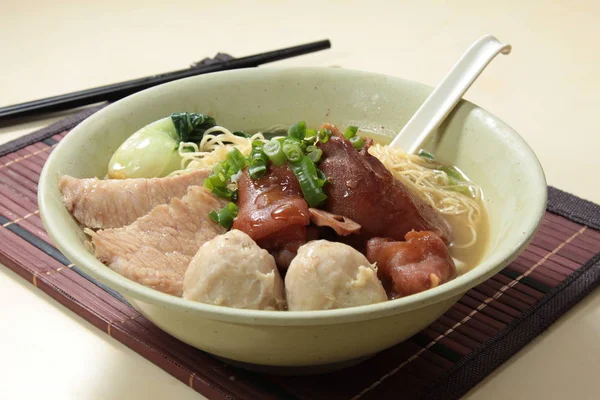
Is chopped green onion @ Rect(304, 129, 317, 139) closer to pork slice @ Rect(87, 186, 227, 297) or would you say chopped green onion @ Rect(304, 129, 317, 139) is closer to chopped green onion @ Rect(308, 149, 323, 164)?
chopped green onion @ Rect(308, 149, 323, 164)

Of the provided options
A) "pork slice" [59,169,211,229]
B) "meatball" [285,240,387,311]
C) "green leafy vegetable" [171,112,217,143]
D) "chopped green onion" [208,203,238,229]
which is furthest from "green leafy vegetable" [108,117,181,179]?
"meatball" [285,240,387,311]

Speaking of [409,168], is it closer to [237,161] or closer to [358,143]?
[358,143]

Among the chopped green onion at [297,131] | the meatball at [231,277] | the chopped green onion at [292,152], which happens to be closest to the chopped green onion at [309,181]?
the chopped green onion at [292,152]

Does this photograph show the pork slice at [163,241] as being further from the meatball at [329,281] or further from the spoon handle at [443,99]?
the spoon handle at [443,99]

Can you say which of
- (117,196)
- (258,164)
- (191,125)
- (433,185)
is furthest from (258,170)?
(433,185)

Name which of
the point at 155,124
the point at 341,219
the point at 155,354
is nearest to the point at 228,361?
the point at 155,354

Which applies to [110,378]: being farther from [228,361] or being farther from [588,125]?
[588,125]
